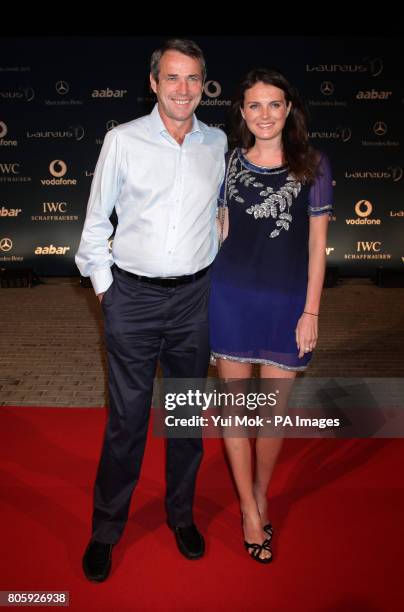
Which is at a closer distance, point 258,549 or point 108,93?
point 258,549

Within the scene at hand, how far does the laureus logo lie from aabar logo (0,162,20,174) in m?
0.41

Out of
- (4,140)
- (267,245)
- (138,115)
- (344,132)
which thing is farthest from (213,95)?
(267,245)

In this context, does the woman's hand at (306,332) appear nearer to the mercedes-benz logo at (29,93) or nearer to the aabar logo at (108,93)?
the aabar logo at (108,93)

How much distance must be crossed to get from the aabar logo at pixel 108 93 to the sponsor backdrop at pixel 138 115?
12 millimetres

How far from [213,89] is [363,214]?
2.38 metres

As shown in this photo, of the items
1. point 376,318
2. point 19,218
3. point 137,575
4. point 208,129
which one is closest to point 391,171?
point 376,318

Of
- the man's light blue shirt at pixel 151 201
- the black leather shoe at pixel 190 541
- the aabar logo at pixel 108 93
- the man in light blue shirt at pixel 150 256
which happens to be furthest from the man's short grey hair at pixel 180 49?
the aabar logo at pixel 108 93

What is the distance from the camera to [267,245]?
185 cm

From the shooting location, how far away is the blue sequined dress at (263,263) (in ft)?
5.97

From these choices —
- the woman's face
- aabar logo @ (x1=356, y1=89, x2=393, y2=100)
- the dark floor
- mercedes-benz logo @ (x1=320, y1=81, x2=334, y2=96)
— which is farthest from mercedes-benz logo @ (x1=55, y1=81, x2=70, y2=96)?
the woman's face

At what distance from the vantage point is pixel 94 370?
4098 millimetres

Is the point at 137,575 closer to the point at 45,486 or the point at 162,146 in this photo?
the point at 45,486

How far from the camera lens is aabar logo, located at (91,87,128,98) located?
22.0 ft

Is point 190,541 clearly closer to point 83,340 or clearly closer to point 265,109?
point 265,109
